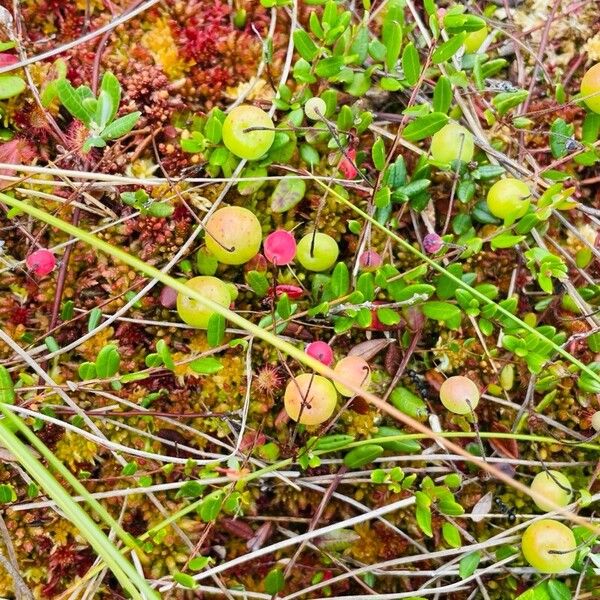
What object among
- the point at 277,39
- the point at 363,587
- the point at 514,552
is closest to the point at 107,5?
the point at 277,39

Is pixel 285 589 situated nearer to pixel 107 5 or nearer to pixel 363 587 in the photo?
pixel 363 587

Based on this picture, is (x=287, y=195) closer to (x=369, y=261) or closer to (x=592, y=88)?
(x=369, y=261)

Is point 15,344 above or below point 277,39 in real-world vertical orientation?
below

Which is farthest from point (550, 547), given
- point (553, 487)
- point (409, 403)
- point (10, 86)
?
point (10, 86)

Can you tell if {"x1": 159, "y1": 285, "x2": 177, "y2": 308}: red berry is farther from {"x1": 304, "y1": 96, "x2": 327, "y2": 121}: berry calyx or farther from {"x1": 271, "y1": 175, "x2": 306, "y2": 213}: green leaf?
{"x1": 304, "y1": 96, "x2": 327, "y2": 121}: berry calyx

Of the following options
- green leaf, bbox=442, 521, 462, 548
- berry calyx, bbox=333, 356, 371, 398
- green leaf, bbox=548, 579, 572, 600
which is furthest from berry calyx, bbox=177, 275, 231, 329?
green leaf, bbox=548, 579, 572, 600
